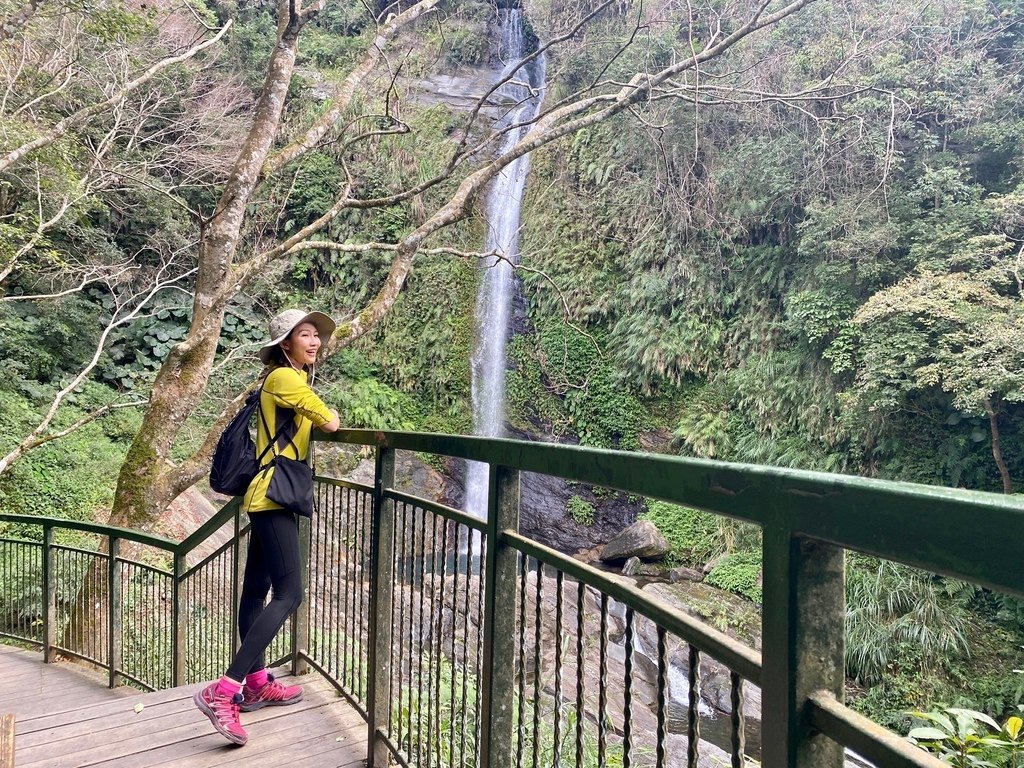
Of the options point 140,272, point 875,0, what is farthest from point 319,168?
point 875,0

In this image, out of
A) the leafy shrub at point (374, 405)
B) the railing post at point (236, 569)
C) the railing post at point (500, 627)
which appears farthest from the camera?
the leafy shrub at point (374, 405)

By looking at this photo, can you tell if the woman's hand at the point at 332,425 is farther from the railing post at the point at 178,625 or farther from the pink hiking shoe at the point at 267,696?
the railing post at the point at 178,625

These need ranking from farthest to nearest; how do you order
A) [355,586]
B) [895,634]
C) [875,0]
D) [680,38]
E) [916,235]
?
1. [680,38]
2. [875,0]
3. [916,235]
4. [895,634]
5. [355,586]

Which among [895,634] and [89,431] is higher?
[89,431]

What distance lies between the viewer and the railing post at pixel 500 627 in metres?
1.61

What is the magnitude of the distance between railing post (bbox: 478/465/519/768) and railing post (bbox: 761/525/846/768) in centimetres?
89

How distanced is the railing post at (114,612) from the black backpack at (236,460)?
308 cm

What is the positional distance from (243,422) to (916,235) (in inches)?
353

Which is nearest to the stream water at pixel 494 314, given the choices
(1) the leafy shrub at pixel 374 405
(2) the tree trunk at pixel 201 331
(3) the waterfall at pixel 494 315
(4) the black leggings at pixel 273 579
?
(3) the waterfall at pixel 494 315

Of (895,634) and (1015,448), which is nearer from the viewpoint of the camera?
(895,634)

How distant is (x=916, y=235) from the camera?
8570 mm

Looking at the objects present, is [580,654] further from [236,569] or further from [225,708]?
[236,569]

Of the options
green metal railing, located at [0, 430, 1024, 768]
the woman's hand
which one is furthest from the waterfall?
the woman's hand

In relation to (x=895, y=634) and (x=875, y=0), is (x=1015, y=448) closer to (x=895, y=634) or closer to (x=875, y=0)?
(x=895, y=634)
